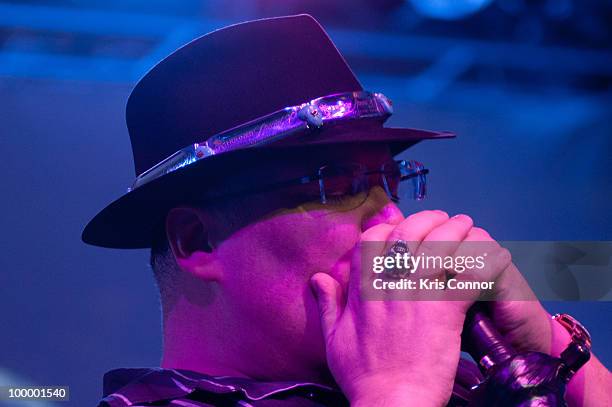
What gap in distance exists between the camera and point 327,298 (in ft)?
4.16

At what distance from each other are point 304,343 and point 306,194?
0.89 ft

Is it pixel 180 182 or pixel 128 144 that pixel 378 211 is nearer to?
pixel 180 182

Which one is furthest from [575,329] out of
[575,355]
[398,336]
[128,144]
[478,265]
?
[128,144]

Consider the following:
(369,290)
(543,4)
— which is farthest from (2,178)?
(543,4)

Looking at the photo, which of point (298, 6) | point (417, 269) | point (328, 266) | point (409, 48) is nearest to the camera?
point (417, 269)

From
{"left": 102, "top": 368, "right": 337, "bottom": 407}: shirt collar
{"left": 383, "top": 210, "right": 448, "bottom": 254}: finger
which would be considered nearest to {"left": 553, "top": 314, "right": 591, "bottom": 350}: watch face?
{"left": 383, "top": 210, "right": 448, "bottom": 254}: finger

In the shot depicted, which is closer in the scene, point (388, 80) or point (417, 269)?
point (417, 269)

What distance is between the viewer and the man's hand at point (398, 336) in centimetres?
112

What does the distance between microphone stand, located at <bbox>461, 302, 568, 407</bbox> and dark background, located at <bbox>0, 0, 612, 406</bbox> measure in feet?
4.14

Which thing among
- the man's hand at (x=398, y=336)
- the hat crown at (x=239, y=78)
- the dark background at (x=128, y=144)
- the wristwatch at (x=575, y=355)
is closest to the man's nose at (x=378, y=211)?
the man's hand at (x=398, y=336)

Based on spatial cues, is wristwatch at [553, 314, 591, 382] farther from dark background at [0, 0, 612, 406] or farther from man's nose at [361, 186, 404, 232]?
dark background at [0, 0, 612, 406]

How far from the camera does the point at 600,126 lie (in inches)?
112

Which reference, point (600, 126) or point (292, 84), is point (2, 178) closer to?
point (292, 84)

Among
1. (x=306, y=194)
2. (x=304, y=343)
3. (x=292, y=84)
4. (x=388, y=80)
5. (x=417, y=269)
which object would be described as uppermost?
(x=388, y=80)
